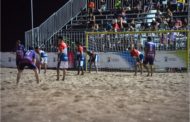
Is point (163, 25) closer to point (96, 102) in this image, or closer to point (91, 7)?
point (91, 7)

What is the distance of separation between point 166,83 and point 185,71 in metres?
5.38

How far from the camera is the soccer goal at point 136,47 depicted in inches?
745

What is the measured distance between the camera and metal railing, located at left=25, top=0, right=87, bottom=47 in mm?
23531

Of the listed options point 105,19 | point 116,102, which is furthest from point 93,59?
point 116,102

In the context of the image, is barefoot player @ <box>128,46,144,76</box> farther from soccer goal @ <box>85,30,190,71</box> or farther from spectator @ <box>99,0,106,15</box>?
spectator @ <box>99,0,106,15</box>

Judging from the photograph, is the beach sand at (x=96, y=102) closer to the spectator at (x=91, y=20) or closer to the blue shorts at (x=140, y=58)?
the blue shorts at (x=140, y=58)

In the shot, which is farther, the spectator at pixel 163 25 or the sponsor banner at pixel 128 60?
the spectator at pixel 163 25

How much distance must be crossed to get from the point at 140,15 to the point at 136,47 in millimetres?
4903

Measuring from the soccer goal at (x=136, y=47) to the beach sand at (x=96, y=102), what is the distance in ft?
18.9

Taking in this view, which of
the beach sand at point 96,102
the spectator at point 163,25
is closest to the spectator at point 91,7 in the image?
the spectator at point 163,25

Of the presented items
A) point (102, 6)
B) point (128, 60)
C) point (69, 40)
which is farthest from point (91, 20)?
point (128, 60)

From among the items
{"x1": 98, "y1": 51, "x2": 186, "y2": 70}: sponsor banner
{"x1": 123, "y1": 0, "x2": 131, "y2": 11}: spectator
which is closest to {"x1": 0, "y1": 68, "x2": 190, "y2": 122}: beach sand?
{"x1": 98, "y1": 51, "x2": 186, "y2": 70}: sponsor banner

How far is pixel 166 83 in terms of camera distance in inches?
537

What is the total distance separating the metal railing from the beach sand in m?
10.4
